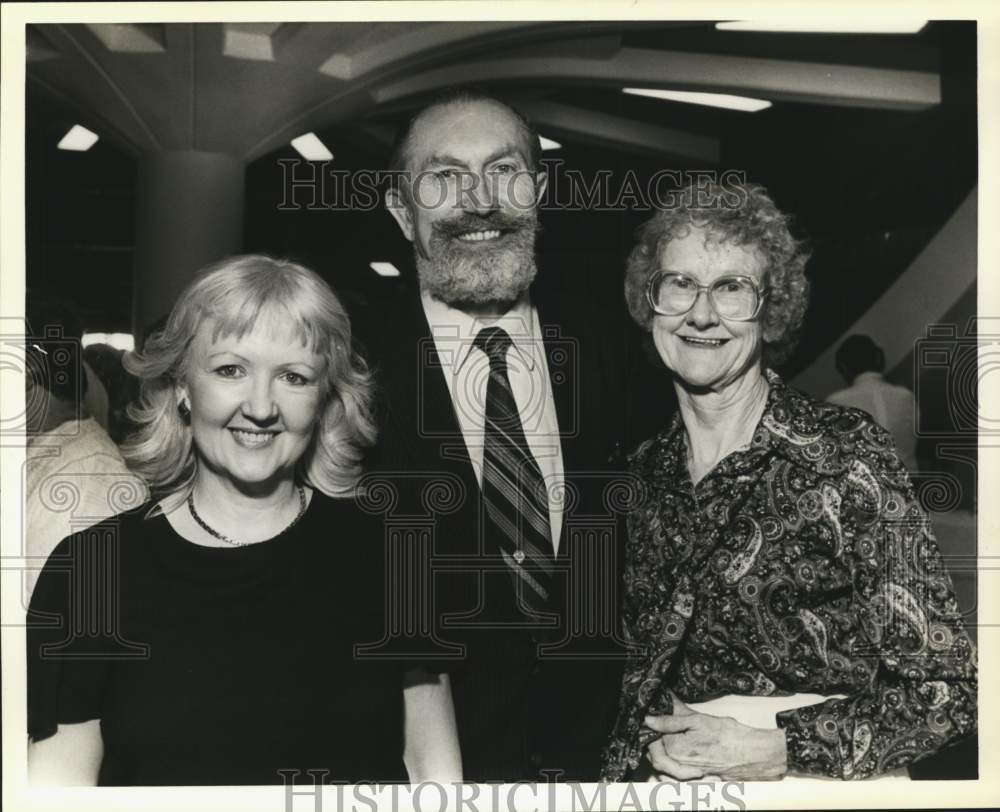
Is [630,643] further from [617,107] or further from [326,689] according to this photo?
[617,107]

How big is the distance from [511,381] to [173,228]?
1.01 m

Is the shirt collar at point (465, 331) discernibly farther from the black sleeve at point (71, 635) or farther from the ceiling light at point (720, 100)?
the black sleeve at point (71, 635)

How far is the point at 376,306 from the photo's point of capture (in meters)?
2.58

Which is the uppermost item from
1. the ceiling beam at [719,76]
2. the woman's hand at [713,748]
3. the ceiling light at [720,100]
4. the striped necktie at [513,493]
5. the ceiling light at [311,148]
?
the ceiling beam at [719,76]

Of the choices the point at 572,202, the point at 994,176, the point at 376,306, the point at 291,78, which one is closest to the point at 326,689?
the point at 376,306

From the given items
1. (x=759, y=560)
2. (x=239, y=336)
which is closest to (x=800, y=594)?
(x=759, y=560)

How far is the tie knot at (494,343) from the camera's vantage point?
2623mm

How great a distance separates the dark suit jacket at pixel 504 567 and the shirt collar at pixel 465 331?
0.03m

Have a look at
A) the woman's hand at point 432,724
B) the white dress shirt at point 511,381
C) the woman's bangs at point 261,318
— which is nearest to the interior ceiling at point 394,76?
the woman's bangs at point 261,318

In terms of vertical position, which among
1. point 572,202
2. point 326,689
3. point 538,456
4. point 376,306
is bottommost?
point 326,689

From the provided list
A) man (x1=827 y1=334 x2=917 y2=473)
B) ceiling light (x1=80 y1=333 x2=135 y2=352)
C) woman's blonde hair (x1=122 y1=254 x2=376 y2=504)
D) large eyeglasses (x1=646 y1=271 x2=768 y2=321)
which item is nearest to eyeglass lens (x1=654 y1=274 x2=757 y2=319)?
large eyeglasses (x1=646 y1=271 x2=768 y2=321)

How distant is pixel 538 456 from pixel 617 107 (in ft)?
3.26

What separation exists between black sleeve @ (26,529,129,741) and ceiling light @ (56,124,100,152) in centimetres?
106

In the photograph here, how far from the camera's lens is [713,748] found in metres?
2.59
